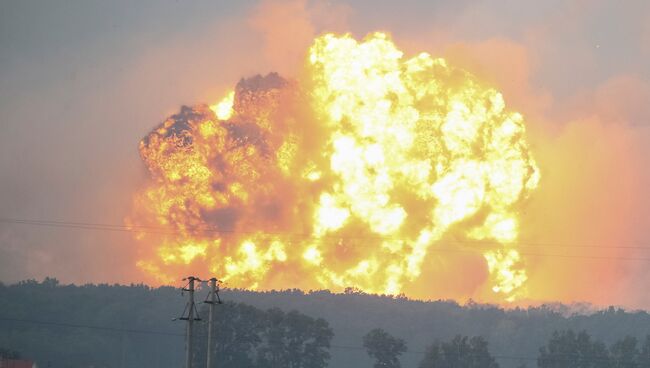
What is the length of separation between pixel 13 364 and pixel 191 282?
37867 mm

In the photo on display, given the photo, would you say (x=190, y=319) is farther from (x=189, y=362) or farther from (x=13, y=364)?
(x=13, y=364)

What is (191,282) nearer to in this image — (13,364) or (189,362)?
(189,362)

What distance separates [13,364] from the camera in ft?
506

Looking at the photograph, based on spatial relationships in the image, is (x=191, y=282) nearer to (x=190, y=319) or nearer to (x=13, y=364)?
(x=190, y=319)

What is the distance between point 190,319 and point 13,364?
125 ft

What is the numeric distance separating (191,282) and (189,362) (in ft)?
22.8

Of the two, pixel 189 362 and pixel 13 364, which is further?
pixel 13 364

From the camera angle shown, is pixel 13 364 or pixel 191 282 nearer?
pixel 191 282

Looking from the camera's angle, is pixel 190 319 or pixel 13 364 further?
pixel 13 364

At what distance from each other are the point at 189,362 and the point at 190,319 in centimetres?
368

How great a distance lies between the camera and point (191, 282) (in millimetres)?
125250

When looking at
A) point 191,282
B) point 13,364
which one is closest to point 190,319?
point 191,282

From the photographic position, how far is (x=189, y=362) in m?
123
